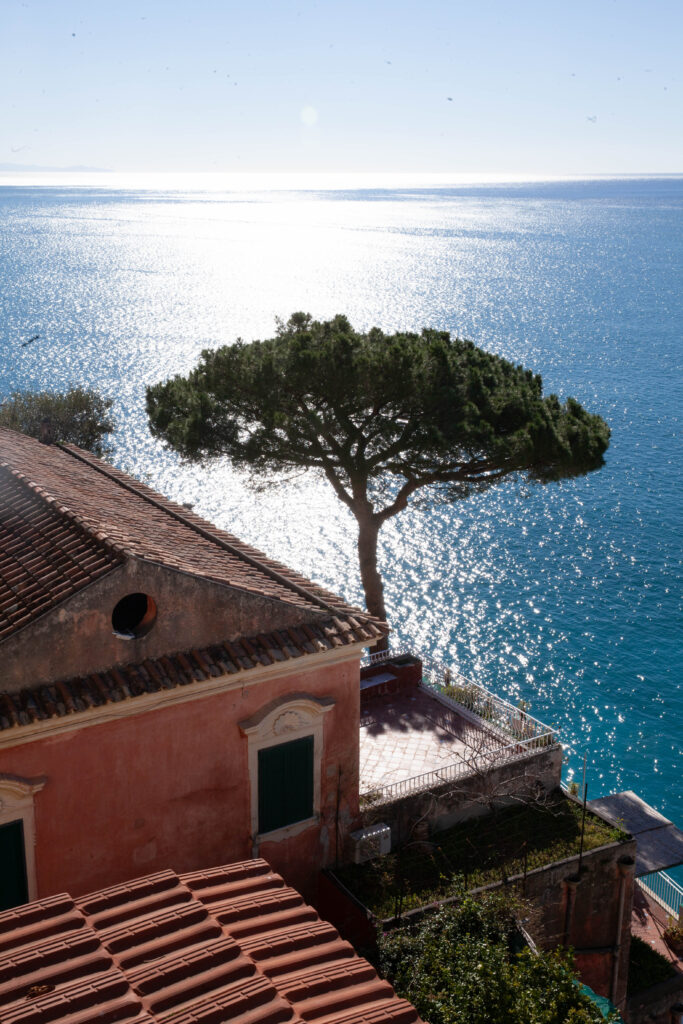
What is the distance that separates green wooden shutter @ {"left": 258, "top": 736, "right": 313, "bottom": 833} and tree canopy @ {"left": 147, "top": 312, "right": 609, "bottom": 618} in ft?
37.2

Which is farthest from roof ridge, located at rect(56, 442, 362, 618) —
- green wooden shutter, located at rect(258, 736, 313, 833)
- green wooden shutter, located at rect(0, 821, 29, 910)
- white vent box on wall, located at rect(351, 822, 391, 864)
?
green wooden shutter, located at rect(0, 821, 29, 910)

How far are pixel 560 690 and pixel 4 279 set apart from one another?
130 m

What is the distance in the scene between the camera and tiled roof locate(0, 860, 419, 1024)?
8000mm

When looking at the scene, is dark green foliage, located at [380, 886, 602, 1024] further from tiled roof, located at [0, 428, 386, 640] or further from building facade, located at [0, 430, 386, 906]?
tiled roof, located at [0, 428, 386, 640]

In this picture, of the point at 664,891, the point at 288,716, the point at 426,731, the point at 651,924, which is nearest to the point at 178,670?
the point at 288,716

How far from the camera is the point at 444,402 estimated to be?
79.8 ft

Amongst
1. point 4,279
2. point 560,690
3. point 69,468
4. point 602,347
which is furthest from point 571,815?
point 4,279

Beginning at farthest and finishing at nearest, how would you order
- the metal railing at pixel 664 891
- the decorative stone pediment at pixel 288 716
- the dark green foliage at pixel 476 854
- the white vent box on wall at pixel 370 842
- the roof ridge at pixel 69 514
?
the metal railing at pixel 664 891, the white vent box on wall at pixel 370 842, the dark green foliage at pixel 476 854, the decorative stone pediment at pixel 288 716, the roof ridge at pixel 69 514

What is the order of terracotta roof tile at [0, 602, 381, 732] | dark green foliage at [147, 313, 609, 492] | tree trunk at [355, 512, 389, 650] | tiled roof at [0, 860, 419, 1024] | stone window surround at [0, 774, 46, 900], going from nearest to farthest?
tiled roof at [0, 860, 419, 1024] → terracotta roof tile at [0, 602, 381, 732] → stone window surround at [0, 774, 46, 900] → dark green foliage at [147, 313, 609, 492] → tree trunk at [355, 512, 389, 650]

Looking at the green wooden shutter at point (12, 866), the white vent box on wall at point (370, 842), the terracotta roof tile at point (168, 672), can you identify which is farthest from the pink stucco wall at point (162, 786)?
the white vent box on wall at point (370, 842)

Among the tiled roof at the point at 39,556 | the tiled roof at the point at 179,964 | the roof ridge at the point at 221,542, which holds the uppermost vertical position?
the tiled roof at the point at 39,556

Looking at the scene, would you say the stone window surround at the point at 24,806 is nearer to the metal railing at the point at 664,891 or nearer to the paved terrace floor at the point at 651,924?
the paved terrace floor at the point at 651,924

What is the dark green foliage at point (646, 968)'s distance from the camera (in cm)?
1861

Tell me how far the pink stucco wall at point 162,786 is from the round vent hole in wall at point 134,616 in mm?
1123
